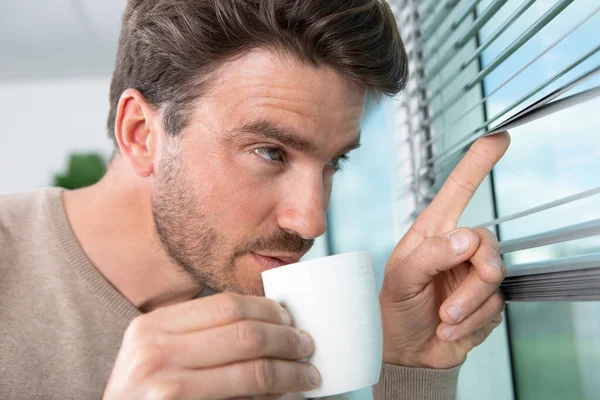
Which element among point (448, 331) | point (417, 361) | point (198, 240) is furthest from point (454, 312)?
point (198, 240)

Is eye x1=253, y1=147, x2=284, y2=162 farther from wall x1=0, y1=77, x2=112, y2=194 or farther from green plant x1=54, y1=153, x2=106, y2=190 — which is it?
wall x1=0, y1=77, x2=112, y2=194

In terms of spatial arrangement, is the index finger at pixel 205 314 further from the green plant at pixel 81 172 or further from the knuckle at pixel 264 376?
the green plant at pixel 81 172

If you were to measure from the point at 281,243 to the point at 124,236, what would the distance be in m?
0.48

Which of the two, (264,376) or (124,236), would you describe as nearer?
(264,376)

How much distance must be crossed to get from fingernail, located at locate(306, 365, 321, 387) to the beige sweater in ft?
1.36

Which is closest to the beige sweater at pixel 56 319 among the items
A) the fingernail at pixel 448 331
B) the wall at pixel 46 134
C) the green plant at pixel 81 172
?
the fingernail at pixel 448 331

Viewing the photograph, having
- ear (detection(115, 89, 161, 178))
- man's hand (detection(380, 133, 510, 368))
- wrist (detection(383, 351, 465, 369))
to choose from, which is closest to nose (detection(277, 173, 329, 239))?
man's hand (detection(380, 133, 510, 368))

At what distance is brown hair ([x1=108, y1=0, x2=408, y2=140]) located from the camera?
1091 millimetres

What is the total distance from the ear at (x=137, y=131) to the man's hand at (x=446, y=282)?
59 centimetres

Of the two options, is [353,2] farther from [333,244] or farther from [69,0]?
[69,0]

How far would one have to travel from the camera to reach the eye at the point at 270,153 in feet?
3.44

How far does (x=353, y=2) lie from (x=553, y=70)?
1.40 ft

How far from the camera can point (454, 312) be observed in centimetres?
88

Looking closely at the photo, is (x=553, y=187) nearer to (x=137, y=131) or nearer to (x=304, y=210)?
(x=304, y=210)
